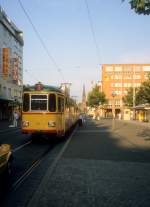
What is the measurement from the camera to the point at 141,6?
1012cm

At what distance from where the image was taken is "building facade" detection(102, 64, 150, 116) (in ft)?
463

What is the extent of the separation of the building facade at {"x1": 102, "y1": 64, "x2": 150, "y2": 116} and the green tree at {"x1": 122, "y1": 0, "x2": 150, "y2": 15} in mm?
130290

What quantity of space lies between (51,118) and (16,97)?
187 feet

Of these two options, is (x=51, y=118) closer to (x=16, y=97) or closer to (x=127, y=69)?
(x=16, y=97)

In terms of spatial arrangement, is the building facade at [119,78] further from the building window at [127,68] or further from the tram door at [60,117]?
the tram door at [60,117]

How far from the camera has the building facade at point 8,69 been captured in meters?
58.2

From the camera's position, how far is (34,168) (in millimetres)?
10656

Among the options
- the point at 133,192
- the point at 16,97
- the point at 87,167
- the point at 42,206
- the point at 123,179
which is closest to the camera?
the point at 42,206

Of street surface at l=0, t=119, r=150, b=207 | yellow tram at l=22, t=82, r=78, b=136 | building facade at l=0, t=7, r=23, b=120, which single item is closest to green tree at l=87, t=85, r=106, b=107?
building facade at l=0, t=7, r=23, b=120

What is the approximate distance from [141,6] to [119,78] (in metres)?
133

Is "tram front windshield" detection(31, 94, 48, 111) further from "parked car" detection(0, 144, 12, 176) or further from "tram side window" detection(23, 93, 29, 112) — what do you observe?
"parked car" detection(0, 144, 12, 176)

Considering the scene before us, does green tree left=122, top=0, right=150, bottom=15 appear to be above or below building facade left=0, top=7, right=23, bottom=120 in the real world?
below

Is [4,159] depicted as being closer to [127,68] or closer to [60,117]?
[60,117]

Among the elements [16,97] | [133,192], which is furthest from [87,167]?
[16,97]
